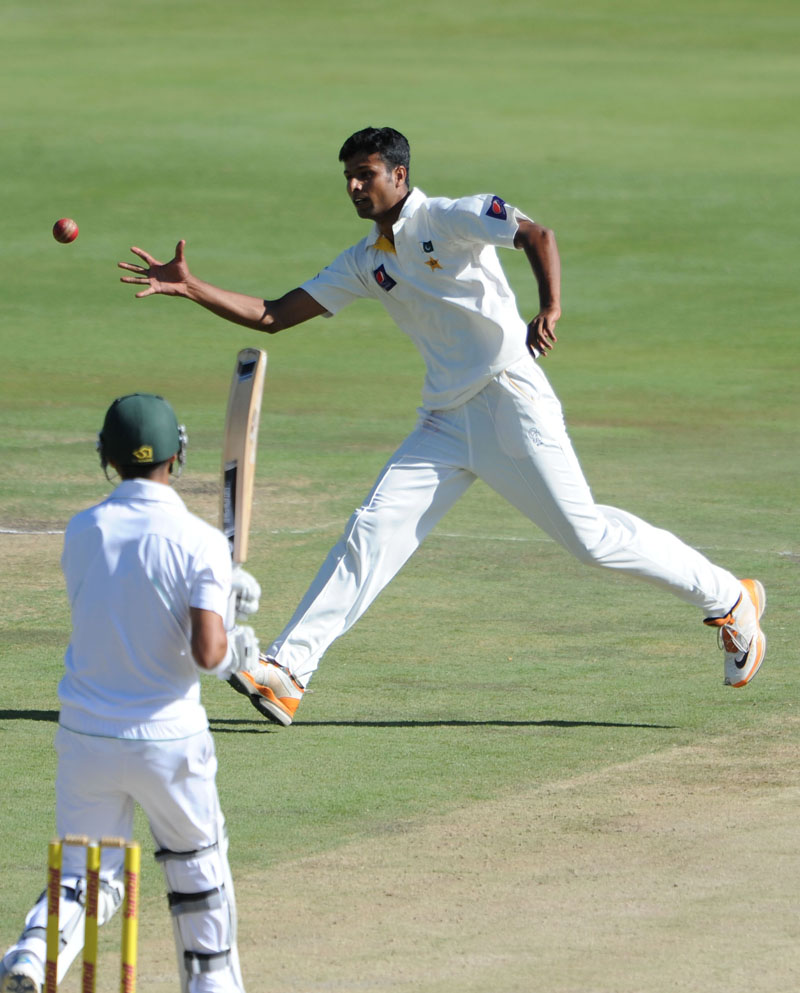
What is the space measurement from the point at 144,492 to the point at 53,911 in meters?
1.01

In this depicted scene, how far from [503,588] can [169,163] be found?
18756 mm

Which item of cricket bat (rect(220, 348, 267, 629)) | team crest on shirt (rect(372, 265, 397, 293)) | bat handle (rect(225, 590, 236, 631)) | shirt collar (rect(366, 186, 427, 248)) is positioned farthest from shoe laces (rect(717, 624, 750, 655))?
bat handle (rect(225, 590, 236, 631))

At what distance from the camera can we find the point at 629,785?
269 inches

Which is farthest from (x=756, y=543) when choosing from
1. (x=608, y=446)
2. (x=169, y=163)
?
(x=169, y=163)

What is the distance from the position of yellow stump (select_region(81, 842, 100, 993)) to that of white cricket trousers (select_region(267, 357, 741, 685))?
3322 millimetres

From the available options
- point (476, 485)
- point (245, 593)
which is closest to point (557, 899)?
point (245, 593)

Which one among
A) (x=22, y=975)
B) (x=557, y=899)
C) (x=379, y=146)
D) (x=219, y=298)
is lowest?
(x=557, y=899)

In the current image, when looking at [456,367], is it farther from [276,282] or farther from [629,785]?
[276,282]

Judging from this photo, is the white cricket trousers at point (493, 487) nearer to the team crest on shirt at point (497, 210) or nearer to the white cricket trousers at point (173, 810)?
the team crest on shirt at point (497, 210)

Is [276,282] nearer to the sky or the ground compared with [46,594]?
nearer to the sky

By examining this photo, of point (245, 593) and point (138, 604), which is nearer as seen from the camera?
point (138, 604)

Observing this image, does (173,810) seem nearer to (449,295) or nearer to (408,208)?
(449,295)

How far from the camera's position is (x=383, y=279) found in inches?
305

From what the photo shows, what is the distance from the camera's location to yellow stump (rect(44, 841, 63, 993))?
4.03 m
